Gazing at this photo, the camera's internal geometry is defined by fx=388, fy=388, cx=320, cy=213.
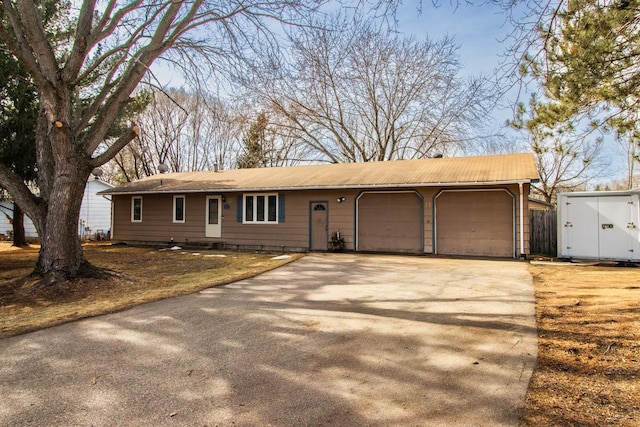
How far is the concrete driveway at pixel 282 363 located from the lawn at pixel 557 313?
24cm

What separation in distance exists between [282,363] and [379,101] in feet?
66.7

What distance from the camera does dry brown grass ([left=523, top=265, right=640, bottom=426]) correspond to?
2.43 metres

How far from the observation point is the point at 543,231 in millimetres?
13109

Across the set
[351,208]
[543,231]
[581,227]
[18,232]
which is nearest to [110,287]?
[351,208]

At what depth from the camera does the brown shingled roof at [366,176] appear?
37.6 feet

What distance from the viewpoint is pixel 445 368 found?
322cm

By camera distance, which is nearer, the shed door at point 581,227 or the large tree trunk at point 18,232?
the shed door at point 581,227

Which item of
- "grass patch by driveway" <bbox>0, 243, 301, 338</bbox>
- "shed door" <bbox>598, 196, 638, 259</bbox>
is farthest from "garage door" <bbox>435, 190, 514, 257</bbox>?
"grass patch by driveway" <bbox>0, 243, 301, 338</bbox>

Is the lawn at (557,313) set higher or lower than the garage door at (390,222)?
lower

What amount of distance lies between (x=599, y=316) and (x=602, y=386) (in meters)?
2.22

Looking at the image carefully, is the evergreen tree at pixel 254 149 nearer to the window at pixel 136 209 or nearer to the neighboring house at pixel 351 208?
the neighboring house at pixel 351 208

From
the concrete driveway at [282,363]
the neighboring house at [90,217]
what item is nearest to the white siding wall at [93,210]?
the neighboring house at [90,217]

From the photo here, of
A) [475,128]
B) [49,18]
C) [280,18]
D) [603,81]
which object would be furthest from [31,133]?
[475,128]

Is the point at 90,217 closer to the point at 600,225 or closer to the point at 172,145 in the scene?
the point at 172,145
